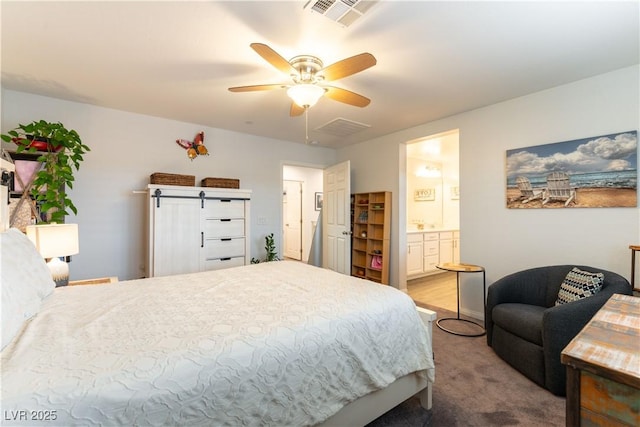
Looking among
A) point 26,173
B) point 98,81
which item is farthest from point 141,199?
point 98,81

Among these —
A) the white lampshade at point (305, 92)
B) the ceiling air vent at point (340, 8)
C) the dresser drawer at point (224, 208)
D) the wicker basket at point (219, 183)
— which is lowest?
the dresser drawer at point (224, 208)

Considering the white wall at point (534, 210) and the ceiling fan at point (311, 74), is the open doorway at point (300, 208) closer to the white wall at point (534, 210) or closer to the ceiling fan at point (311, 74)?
the white wall at point (534, 210)

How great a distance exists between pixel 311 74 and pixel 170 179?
2155mm

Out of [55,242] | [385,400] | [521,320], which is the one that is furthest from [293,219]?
[385,400]

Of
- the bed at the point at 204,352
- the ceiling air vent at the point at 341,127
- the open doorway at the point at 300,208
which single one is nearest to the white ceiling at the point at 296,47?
the ceiling air vent at the point at 341,127

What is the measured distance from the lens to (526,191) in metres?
2.96

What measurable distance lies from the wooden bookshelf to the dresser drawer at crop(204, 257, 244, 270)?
6.93 ft

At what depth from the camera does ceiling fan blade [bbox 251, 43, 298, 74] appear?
64.4 inches

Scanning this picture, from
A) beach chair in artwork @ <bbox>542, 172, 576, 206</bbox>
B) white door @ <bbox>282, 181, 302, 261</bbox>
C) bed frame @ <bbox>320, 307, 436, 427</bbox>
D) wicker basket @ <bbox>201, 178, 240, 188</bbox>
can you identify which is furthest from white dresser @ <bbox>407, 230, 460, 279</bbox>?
bed frame @ <bbox>320, 307, 436, 427</bbox>

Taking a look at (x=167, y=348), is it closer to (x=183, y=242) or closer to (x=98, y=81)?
(x=183, y=242)

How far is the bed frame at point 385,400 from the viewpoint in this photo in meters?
1.36

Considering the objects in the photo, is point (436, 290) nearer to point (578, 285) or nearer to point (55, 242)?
point (578, 285)

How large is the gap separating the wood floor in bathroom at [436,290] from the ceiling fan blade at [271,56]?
347 centimetres

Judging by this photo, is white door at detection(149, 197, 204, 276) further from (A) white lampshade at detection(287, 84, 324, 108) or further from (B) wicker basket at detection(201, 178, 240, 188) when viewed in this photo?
(A) white lampshade at detection(287, 84, 324, 108)
